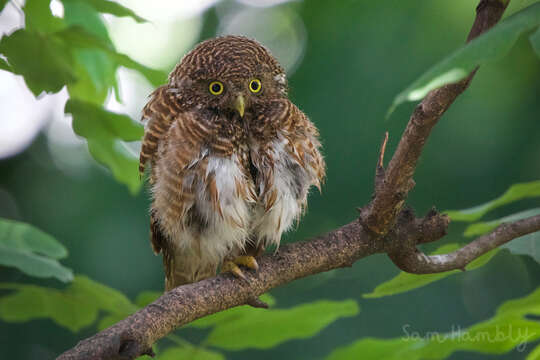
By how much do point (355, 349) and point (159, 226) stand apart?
1.03 metres

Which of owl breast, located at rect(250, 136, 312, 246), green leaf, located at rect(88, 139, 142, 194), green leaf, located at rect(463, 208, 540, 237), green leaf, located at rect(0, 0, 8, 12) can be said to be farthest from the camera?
owl breast, located at rect(250, 136, 312, 246)

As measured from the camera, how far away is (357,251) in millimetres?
2146

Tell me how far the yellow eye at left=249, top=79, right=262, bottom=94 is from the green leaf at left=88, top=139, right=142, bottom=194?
54 centimetres

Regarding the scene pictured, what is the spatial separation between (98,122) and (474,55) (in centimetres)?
140

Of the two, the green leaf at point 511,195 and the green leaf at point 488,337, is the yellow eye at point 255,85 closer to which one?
the green leaf at point 511,195

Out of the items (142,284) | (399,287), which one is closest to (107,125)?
(399,287)

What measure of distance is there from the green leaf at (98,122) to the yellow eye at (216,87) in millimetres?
402

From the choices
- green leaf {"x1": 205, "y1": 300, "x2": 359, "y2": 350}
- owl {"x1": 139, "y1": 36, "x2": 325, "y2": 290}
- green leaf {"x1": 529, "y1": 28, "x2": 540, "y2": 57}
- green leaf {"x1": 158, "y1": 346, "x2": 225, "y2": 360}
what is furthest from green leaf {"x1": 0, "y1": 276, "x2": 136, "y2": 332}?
green leaf {"x1": 529, "y1": 28, "x2": 540, "y2": 57}

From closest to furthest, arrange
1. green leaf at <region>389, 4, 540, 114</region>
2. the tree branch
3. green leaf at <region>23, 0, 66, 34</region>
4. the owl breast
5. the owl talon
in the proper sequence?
green leaf at <region>389, 4, 540, 114</region> → the tree branch → green leaf at <region>23, 0, 66, 34</region> → the owl talon → the owl breast

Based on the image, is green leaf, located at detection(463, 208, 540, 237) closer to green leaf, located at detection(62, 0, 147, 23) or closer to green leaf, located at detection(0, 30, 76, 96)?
green leaf, located at detection(62, 0, 147, 23)

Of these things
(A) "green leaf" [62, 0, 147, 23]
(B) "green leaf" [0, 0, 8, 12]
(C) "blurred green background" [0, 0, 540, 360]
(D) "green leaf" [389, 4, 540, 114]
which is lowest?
(C) "blurred green background" [0, 0, 540, 360]

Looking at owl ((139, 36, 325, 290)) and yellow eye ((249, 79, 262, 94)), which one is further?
yellow eye ((249, 79, 262, 94))

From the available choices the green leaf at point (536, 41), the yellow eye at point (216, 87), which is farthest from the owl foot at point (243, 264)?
the green leaf at point (536, 41)

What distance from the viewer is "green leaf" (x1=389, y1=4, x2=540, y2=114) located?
1051mm
